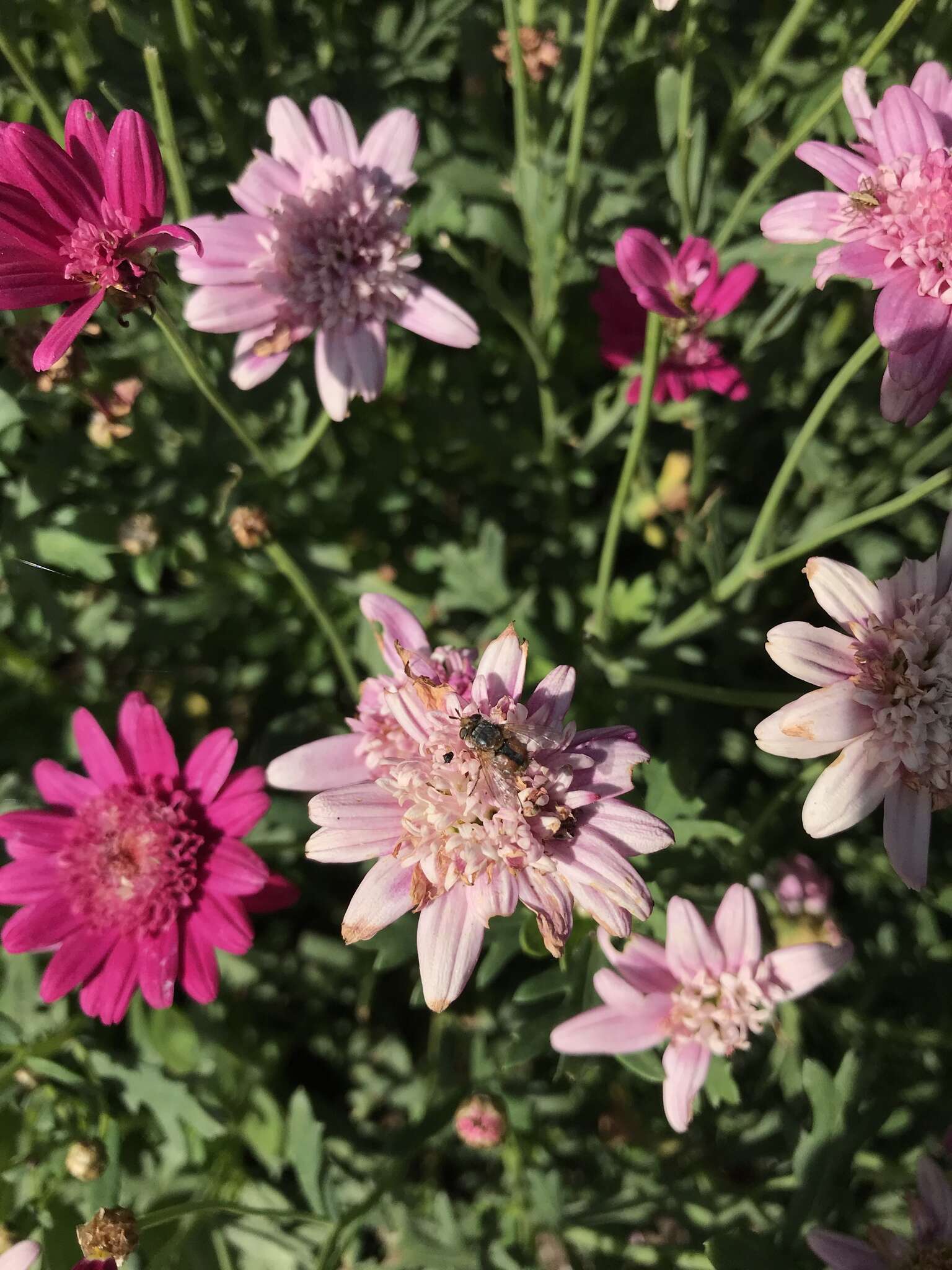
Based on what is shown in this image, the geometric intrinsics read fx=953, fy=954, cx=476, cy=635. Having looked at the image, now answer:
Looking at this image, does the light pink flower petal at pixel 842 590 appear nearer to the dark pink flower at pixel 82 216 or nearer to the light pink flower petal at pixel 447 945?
the light pink flower petal at pixel 447 945

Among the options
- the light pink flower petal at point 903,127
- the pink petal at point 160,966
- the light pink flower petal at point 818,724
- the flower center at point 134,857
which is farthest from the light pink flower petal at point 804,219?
the pink petal at point 160,966

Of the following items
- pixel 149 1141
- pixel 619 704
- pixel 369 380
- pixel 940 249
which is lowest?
pixel 149 1141

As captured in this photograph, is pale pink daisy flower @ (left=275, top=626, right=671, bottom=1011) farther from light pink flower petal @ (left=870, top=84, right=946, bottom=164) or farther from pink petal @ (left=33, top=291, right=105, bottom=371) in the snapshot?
light pink flower petal @ (left=870, top=84, right=946, bottom=164)

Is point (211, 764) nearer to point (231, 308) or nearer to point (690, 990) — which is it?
point (231, 308)

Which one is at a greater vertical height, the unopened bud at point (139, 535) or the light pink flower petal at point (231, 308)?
the light pink flower petal at point (231, 308)

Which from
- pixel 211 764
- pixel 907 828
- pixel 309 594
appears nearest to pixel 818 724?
pixel 907 828

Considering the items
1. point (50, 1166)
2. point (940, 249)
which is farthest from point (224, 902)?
point (940, 249)

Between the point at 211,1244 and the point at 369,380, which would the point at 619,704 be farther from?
the point at 211,1244

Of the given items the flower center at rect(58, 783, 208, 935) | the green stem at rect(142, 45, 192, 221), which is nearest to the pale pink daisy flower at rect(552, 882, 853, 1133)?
the flower center at rect(58, 783, 208, 935)
